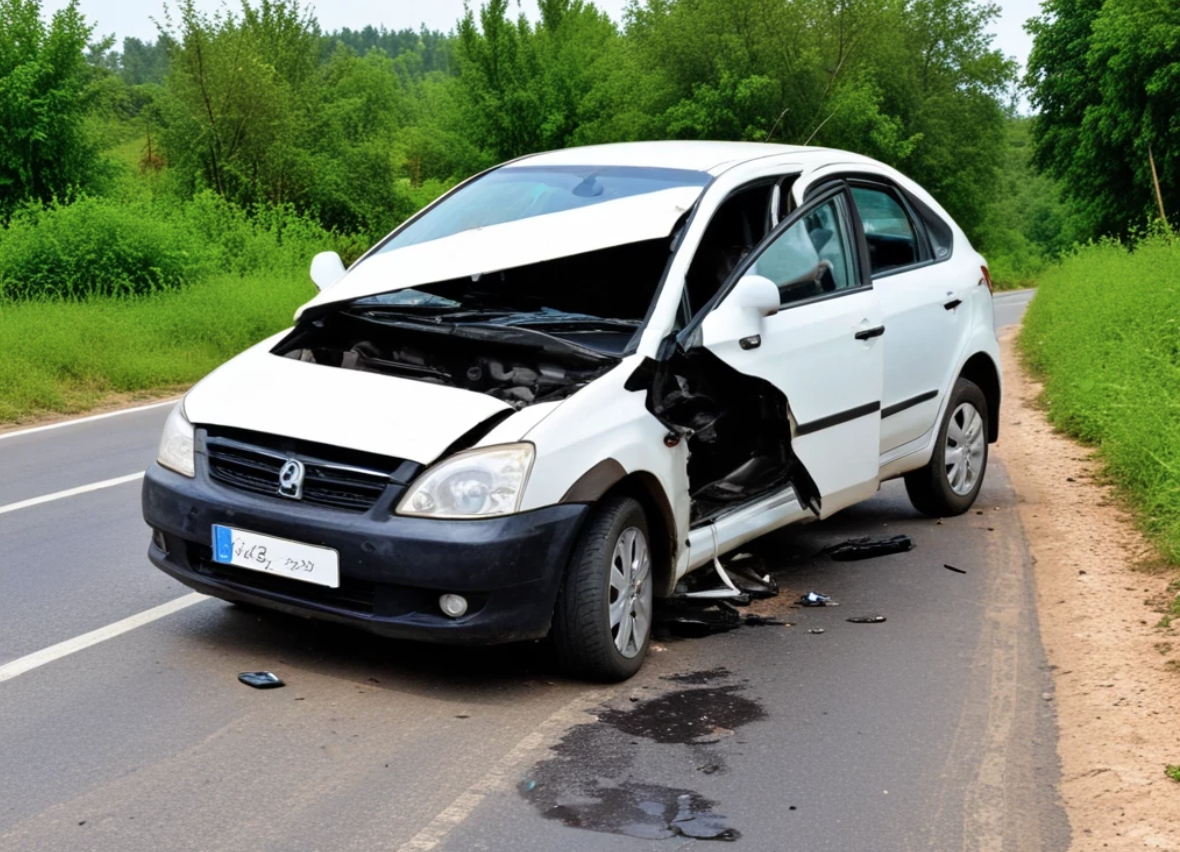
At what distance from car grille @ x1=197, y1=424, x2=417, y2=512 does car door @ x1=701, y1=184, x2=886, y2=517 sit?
1608mm

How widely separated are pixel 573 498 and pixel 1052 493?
5.60 metres

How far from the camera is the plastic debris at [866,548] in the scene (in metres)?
7.45

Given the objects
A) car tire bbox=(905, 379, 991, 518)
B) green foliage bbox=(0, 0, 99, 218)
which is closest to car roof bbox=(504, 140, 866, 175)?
car tire bbox=(905, 379, 991, 518)

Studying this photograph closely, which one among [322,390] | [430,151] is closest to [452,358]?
[322,390]

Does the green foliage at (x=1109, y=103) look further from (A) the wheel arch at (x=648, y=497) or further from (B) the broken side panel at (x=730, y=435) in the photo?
(A) the wheel arch at (x=648, y=497)

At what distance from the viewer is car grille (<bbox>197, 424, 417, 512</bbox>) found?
486 centimetres

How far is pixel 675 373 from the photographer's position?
6008 mm

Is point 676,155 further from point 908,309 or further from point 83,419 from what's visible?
point 83,419

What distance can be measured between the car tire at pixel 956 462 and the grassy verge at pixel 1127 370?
99cm

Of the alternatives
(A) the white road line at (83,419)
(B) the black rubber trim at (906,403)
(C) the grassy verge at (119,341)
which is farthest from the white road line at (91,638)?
(C) the grassy verge at (119,341)

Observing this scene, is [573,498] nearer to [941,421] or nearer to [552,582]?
[552,582]

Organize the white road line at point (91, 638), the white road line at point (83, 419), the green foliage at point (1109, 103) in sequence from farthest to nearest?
the green foliage at point (1109, 103) → the white road line at point (83, 419) → the white road line at point (91, 638)

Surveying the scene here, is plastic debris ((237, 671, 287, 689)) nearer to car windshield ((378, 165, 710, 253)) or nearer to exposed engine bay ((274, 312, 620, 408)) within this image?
exposed engine bay ((274, 312, 620, 408))

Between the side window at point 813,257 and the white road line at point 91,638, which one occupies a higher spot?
the side window at point 813,257
